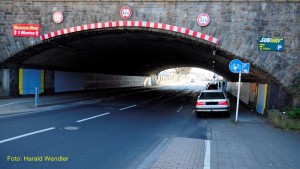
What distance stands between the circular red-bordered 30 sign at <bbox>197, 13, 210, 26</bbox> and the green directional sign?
3.34 metres

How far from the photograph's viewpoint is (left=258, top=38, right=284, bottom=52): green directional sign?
53.1ft

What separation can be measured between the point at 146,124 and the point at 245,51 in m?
7.60

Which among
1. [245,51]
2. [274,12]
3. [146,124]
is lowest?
[146,124]

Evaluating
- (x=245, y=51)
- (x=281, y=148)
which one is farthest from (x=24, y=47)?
(x=281, y=148)

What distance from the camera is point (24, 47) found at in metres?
19.7

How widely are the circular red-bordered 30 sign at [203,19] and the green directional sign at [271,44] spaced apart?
10.9 ft

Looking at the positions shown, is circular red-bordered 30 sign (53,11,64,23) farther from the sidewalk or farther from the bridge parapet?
the sidewalk

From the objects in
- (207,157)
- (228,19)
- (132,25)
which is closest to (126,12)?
(132,25)

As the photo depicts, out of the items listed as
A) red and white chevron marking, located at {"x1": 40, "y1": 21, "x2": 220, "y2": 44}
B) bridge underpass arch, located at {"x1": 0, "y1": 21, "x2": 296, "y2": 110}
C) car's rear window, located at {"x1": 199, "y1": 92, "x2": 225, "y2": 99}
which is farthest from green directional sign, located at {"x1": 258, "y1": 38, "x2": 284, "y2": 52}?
car's rear window, located at {"x1": 199, "y1": 92, "x2": 225, "y2": 99}

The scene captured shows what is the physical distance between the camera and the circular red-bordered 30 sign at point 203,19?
17.1 meters

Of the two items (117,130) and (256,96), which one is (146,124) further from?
(256,96)

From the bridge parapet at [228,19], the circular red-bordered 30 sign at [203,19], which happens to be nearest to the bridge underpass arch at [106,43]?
the bridge parapet at [228,19]

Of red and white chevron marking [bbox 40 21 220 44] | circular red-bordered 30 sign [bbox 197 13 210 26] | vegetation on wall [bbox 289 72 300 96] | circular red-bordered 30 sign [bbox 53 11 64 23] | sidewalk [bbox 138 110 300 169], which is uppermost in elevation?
circular red-bordered 30 sign [bbox 53 11 64 23]

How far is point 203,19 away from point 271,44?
4.11 meters
